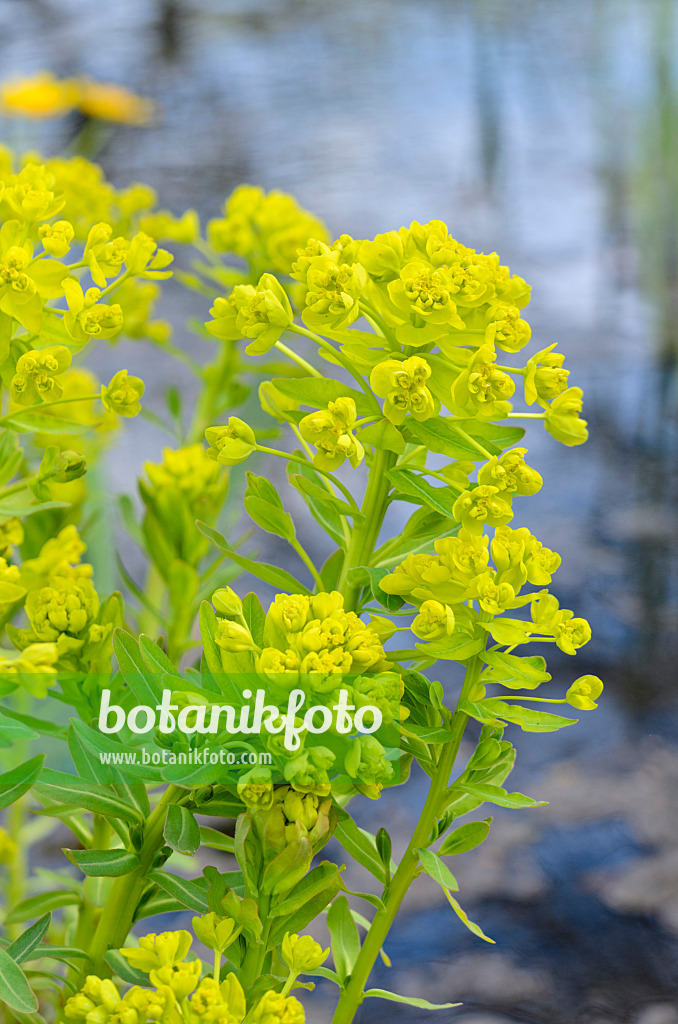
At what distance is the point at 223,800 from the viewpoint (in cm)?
29

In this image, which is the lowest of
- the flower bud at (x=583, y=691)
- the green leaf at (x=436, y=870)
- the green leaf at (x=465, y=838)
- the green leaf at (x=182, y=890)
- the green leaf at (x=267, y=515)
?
the green leaf at (x=182, y=890)

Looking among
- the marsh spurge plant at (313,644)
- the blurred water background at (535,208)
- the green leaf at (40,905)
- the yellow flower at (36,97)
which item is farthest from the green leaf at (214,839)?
the yellow flower at (36,97)

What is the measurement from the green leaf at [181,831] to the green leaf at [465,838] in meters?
0.10

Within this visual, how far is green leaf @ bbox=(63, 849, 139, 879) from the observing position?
29cm

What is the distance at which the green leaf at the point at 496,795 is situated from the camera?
0.29m

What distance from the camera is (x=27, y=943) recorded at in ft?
1.01

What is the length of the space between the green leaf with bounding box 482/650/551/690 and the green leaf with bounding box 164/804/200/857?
0.11 m

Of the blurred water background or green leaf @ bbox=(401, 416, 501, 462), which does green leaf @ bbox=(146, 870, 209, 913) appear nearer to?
green leaf @ bbox=(401, 416, 501, 462)

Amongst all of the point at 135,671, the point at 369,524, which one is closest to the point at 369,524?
the point at 369,524

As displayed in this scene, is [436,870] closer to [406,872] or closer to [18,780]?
[406,872]

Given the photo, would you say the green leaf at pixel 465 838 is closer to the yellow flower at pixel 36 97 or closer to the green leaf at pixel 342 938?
the green leaf at pixel 342 938

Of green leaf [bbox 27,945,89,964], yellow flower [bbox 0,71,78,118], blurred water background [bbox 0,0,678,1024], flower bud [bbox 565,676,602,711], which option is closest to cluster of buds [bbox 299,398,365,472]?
flower bud [bbox 565,676,602,711]

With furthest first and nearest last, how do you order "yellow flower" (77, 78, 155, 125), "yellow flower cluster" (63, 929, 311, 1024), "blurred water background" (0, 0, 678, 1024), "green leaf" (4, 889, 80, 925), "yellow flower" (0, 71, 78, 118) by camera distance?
"yellow flower" (77, 78, 155, 125), "yellow flower" (0, 71, 78, 118), "blurred water background" (0, 0, 678, 1024), "green leaf" (4, 889, 80, 925), "yellow flower cluster" (63, 929, 311, 1024)

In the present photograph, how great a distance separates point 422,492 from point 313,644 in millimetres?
73
